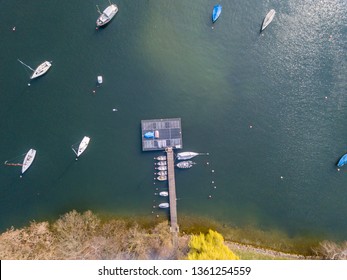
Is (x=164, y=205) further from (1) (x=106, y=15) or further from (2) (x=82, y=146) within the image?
(1) (x=106, y=15)

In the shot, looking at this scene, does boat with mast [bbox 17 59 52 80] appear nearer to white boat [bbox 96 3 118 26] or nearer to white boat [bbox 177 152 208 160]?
white boat [bbox 96 3 118 26]

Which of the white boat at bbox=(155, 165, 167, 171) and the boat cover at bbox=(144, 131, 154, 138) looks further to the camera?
the white boat at bbox=(155, 165, 167, 171)

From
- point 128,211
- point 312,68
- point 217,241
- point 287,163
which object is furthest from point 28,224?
point 312,68

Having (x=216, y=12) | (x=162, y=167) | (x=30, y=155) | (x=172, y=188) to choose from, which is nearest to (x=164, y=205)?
(x=172, y=188)

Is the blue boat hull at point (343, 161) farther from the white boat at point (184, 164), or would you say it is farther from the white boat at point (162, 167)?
the white boat at point (162, 167)

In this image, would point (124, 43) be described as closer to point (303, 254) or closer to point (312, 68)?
point (312, 68)

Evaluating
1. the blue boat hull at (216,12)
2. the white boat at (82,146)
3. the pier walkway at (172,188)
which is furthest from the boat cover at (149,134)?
the blue boat hull at (216,12)

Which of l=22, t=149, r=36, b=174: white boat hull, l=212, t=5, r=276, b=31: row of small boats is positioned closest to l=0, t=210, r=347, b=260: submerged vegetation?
l=22, t=149, r=36, b=174: white boat hull
